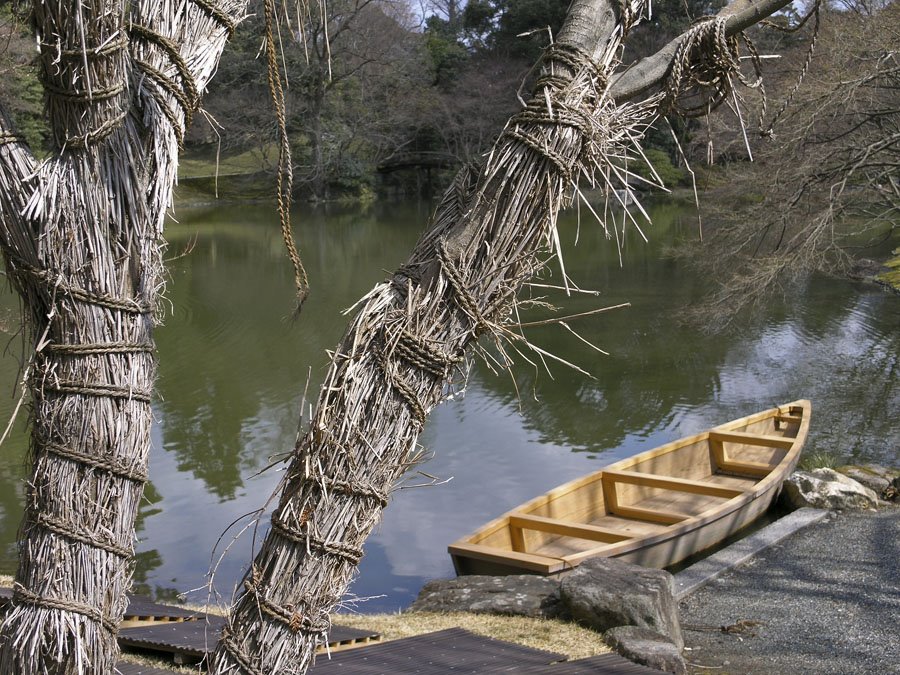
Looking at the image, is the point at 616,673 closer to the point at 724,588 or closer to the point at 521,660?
the point at 521,660

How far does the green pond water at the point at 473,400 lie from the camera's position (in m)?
8.70

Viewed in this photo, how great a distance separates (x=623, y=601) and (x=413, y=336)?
4199 millimetres

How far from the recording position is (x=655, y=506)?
28.9 ft

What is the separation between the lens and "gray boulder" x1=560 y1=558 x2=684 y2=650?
554 cm

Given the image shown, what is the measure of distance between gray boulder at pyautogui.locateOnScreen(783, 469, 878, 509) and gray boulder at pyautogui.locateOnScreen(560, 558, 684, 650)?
3.54 metres

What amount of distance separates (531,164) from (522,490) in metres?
8.13

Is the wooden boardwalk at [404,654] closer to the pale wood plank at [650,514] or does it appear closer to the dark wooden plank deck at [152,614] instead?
the dark wooden plank deck at [152,614]

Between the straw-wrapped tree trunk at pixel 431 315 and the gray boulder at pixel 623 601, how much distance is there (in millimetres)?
3929

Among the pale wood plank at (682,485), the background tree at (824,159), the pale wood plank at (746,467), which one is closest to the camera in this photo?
the pale wood plank at (682,485)

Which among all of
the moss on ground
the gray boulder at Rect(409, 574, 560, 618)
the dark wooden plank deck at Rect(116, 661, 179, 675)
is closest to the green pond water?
the moss on ground

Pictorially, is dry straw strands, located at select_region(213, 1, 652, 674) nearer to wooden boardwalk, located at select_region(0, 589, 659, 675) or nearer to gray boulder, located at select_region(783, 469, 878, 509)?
wooden boardwalk, located at select_region(0, 589, 659, 675)

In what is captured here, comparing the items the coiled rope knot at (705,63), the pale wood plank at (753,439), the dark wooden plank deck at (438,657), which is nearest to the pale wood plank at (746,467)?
the pale wood plank at (753,439)

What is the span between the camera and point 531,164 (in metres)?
1.82

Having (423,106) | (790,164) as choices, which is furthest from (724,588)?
(423,106)
